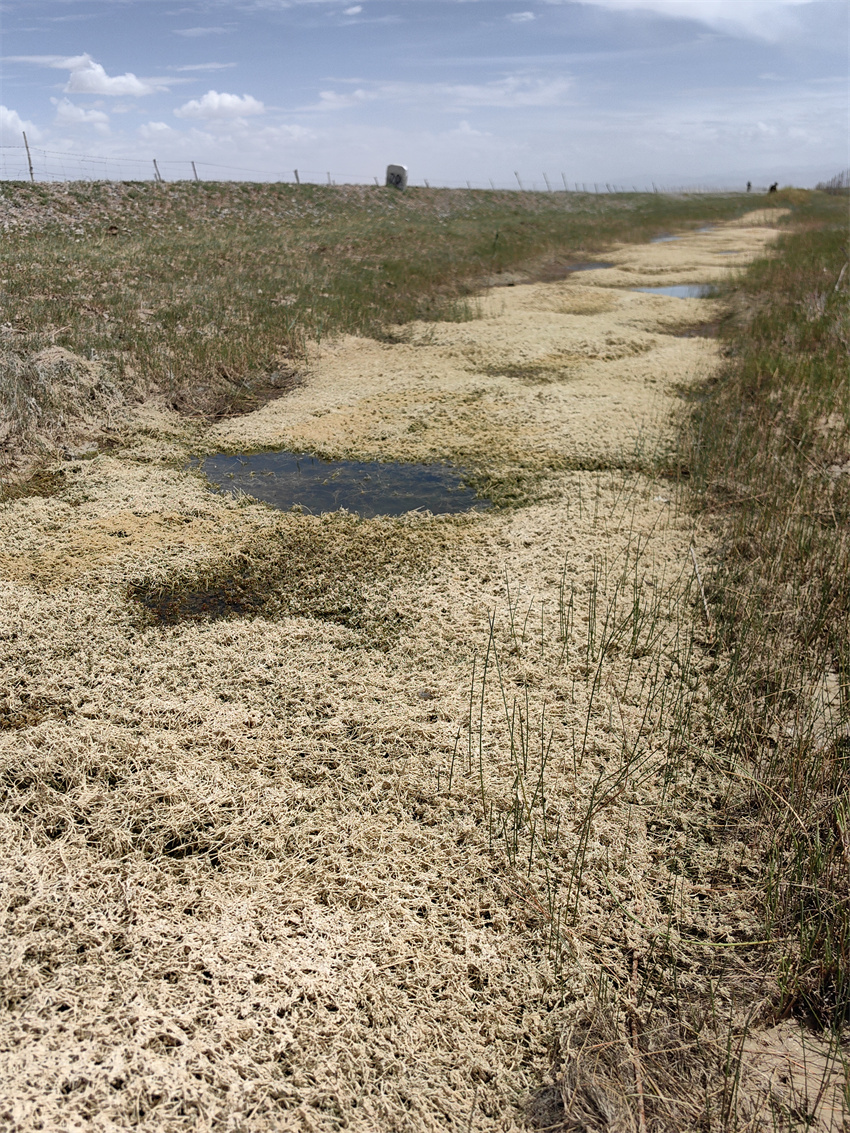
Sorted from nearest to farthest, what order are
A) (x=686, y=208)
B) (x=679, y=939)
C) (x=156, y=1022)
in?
(x=156, y=1022)
(x=679, y=939)
(x=686, y=208)

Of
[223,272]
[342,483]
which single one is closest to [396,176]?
[223,272]

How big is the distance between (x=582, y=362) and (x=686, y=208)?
31.2 m

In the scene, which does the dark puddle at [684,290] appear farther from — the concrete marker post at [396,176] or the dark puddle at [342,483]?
the concrete marker post at [396,176]

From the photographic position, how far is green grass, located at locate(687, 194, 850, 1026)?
1.70 m

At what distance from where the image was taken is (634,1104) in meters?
1.33

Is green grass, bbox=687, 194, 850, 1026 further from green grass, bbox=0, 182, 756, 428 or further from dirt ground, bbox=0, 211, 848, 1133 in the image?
green grass, bbox=0, 182, 756, 428

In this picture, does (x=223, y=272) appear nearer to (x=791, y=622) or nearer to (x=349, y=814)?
(x=791, y=622)

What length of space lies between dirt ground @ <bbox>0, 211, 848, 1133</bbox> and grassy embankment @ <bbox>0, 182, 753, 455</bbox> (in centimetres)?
229

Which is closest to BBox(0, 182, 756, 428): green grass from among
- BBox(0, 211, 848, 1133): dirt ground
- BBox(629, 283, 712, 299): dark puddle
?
BBox(0, 211, 848, 1133): dirt ground

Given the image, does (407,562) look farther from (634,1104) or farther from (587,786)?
(634,1104)

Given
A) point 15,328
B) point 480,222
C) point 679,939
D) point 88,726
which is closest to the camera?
point 679,939

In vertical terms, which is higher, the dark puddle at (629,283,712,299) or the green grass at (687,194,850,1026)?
the dark puddle at (629,283,712,299)

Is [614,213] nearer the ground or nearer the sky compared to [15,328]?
nearer the sky

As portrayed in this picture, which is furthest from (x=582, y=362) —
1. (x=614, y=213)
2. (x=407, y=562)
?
(x=614, y=213)
